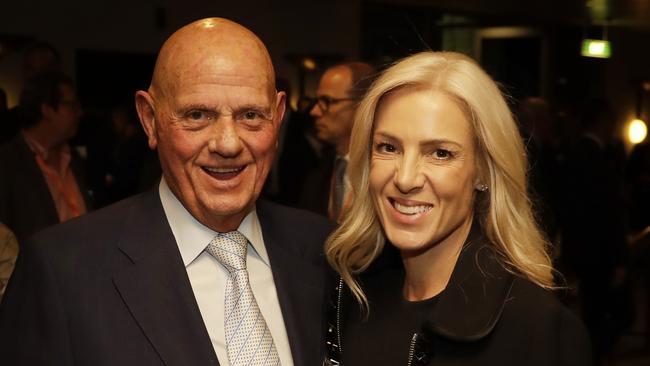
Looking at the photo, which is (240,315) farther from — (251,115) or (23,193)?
(23,193)

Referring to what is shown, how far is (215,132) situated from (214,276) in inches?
14.0

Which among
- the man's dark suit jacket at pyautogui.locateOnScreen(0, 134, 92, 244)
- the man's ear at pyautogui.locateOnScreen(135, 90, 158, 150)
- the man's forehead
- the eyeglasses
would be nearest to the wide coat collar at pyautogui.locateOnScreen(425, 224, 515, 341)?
the man's forehead

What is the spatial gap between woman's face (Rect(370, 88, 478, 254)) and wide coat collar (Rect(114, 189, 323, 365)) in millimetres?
307

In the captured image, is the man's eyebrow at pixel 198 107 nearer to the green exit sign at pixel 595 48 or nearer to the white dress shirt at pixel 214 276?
the white dress shirt at pixel 214 276

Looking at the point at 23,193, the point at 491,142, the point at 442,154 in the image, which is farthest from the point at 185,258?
the point at 23,193

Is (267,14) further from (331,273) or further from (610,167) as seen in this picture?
(331,273)

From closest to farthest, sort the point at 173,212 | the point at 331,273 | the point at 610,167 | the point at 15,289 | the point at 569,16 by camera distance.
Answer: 1. the point at 15,289
2. the point at 173,212
3. the point at 331,273
4. the point at 610,167
5. the point at 569,16

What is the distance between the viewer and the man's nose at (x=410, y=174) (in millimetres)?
2041

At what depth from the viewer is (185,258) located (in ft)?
6.95

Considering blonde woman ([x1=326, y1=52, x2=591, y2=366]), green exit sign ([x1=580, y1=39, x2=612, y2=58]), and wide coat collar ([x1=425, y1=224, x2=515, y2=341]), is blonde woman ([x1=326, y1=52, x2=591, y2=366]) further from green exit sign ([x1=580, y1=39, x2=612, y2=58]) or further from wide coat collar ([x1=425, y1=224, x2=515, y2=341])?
green exit sign ([x1=580, y1=39, x2=612, y2=58])

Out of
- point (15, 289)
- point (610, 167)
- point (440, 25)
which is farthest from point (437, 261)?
point (440, 25)

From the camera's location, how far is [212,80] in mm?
2047

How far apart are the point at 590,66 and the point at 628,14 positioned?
192 cm

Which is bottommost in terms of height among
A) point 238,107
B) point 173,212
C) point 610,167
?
point 610,167
